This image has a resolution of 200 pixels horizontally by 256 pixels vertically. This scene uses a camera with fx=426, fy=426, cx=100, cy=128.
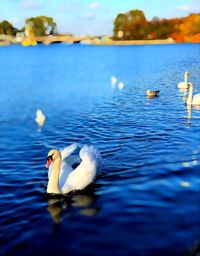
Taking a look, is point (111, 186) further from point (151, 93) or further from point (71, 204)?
point (151, 93)

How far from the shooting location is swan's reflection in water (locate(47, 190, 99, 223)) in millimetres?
10523

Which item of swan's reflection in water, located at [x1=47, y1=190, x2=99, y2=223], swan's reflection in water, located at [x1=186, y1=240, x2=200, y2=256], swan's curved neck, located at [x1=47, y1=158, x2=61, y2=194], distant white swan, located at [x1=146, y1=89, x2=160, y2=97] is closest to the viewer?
swan's reflection in water, located at [x1=186, y1=240, x2=200, y2=256]

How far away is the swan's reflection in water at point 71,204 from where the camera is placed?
10.5 metres

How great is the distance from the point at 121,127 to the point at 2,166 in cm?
707

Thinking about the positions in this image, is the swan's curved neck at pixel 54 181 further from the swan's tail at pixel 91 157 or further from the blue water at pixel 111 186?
the swan's tail at pixel 91 157

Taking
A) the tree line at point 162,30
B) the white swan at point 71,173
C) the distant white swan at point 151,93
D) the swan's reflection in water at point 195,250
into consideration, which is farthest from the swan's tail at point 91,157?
the tree line at point 162,30

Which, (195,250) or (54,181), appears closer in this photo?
(195,250)

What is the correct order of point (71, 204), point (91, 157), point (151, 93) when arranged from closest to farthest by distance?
point (71, 204) → point (91, 157) → point (151, 93)

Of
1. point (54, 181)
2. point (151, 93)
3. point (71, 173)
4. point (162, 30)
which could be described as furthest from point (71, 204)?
point (162, 30)

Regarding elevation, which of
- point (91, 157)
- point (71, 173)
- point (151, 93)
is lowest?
point (151, 93)

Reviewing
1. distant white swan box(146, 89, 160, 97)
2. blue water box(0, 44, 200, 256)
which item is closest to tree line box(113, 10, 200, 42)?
distant white swan box(146, 89, 160, 97)

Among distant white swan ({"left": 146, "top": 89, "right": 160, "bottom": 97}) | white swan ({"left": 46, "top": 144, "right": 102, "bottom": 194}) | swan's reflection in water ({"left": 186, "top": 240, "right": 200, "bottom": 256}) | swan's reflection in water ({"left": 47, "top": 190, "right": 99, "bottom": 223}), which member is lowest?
distant white swan ({"left": 146, "top": 89, "right": 160, "bottom": 97})

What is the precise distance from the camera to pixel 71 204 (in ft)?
36.4

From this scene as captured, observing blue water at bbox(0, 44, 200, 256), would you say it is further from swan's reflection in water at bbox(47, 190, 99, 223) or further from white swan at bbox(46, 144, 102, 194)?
white swan at bbox(46, 144, 102, 194)
